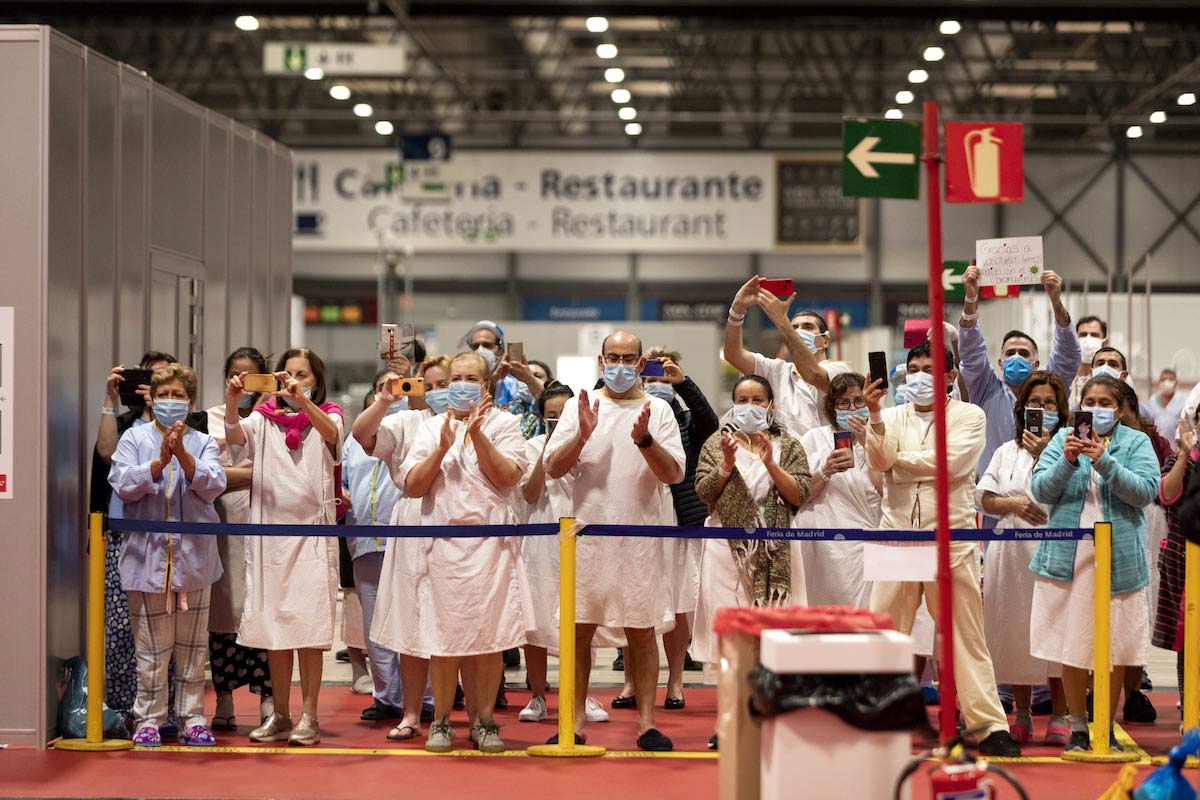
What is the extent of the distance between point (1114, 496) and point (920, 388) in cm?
97

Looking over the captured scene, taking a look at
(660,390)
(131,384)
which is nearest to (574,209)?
(660,390)

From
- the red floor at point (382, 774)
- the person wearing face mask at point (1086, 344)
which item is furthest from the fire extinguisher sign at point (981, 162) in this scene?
the person wearing face mask at point (1086, 344)

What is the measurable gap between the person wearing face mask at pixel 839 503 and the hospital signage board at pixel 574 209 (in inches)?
646

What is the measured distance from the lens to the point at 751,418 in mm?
6367

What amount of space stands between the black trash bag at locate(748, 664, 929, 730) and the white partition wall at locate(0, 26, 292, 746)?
3637 millimetres

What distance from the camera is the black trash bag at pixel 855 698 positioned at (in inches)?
163

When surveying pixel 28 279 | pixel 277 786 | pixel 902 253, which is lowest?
pixel 277 786

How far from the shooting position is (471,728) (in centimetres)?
641

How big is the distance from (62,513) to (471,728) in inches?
82.2

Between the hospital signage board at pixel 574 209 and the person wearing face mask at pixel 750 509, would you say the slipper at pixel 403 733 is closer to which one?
the person wearing face mask at pixel 750 509

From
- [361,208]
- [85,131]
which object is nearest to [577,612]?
[85,131]

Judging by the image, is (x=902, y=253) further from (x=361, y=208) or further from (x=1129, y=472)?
(x=1129, y=472)

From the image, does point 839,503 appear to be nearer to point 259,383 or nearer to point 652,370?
point 652,370

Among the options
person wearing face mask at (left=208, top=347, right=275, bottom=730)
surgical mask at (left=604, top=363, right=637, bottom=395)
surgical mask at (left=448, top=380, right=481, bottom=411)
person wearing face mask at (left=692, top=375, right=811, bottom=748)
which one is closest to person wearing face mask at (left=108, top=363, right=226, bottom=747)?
person wearing face mask at (left=208, top=347, right=275, bottom=730)
